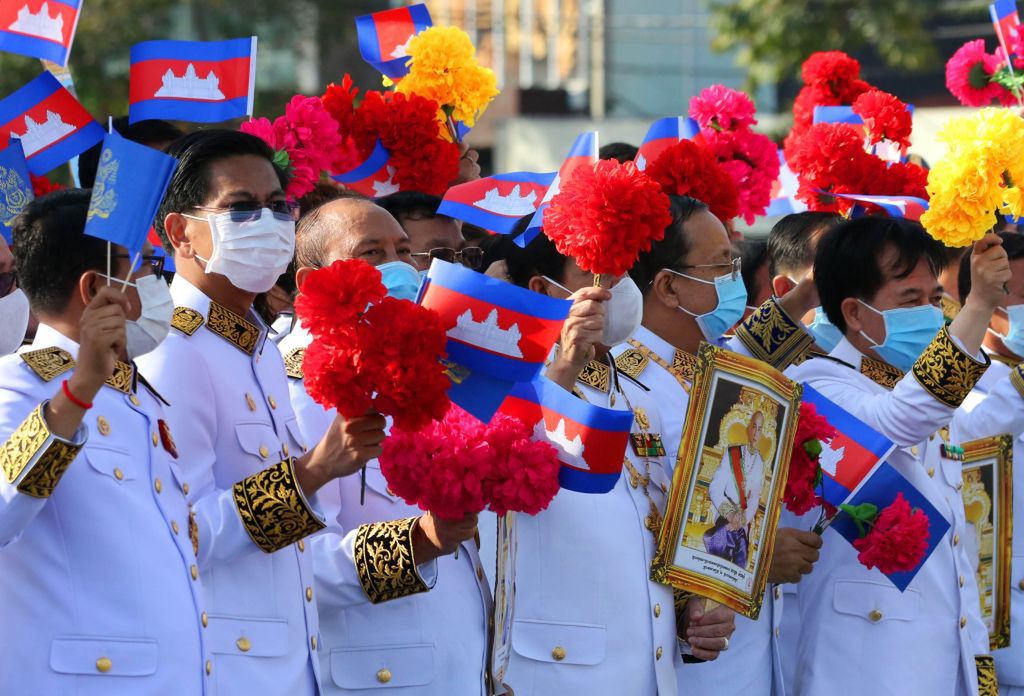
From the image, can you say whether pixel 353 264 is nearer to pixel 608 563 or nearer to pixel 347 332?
pixel 347 332

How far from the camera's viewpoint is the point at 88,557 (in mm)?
3449

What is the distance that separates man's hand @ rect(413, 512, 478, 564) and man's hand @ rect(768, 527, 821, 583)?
120 centimetres

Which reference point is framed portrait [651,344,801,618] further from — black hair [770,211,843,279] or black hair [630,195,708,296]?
black hair [770,211,843,279]

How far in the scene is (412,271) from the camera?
4641mm

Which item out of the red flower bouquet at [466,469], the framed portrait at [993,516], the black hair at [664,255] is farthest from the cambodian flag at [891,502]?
the red flower bouquet at [466,469]

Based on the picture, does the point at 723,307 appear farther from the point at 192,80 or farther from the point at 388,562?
the point at 192,80

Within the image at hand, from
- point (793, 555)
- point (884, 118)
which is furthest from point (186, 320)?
point (884, 118)

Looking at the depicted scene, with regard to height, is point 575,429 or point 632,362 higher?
point 575,429

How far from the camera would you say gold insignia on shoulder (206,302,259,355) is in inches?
160

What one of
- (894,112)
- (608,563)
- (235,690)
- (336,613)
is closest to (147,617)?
(235,690)

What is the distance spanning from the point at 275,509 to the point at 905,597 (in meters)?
2.34

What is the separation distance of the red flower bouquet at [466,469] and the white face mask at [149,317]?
23.6 inches

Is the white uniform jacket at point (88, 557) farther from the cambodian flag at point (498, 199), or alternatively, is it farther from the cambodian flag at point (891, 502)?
the cambodian flag at point (891, 502)

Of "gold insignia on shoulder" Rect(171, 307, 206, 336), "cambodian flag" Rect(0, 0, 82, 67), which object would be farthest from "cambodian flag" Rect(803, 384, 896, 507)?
"cambodian flag" Rect(0, 0, 82, 67)
